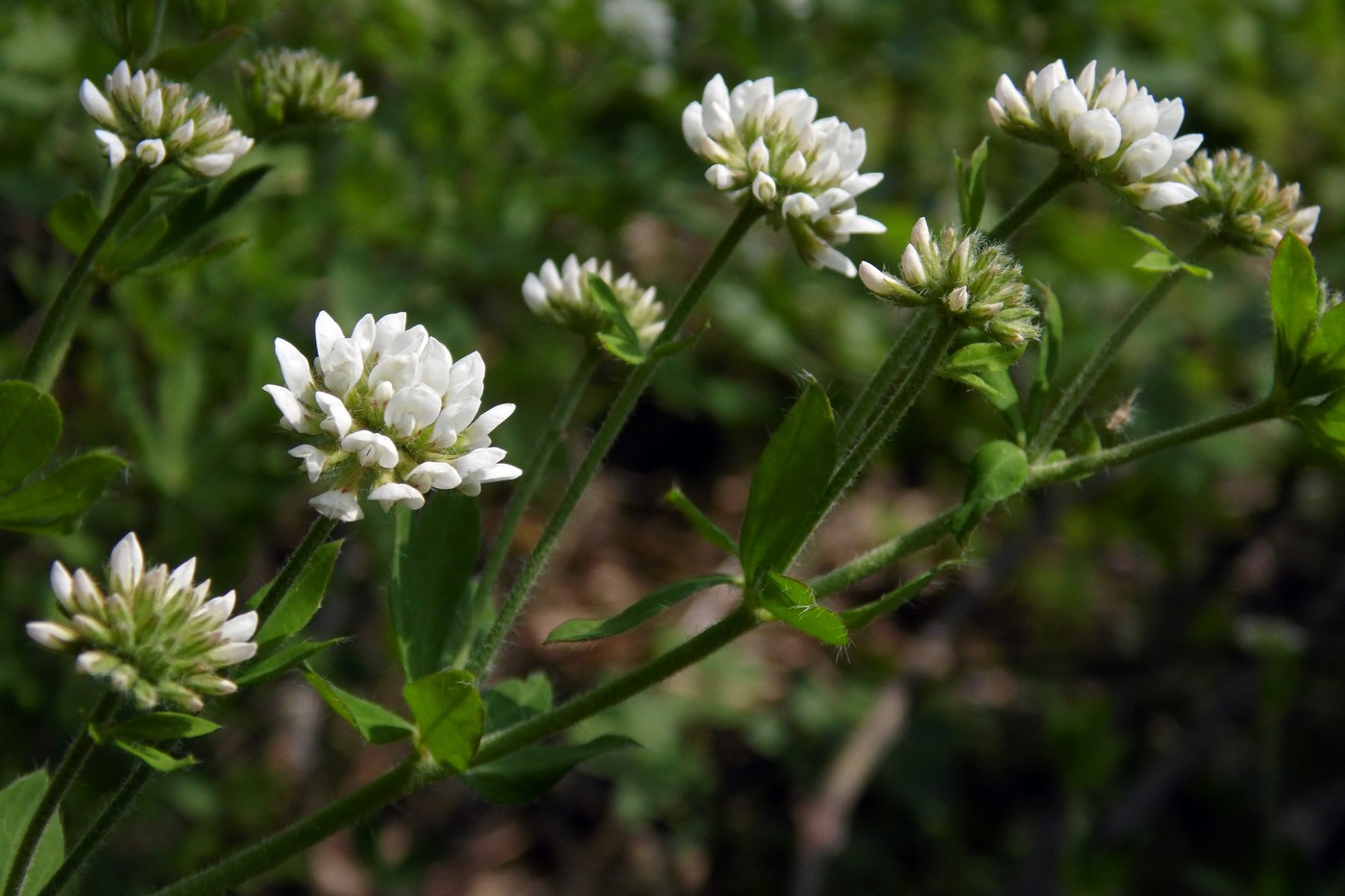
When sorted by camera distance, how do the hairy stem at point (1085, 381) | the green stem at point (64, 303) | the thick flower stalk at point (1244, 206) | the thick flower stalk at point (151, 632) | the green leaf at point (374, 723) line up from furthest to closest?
the thick flower stalk at point (1244, 206), the hairy stem at point (1085, 381), the green stem at point (64, 303), the green leaf at point (374, 723), the thick flower stalk at point (151, 632)

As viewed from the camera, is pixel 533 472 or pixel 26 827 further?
pixel 533 472

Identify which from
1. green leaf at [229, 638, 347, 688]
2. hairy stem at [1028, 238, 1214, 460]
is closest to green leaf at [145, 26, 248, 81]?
green leaf at [229, 638, 347, 688]

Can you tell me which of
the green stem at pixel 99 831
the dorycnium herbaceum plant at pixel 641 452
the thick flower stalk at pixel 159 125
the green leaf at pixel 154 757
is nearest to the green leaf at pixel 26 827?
the dorycnium herbaceum plant at pixel 641 452

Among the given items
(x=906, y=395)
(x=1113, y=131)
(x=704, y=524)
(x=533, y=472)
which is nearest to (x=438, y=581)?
(x=533, y=472)

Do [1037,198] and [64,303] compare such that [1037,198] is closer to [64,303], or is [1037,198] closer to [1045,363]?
[1045,363]

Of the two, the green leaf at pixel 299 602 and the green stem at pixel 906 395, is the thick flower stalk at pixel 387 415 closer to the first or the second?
the green leaf at pixel 299 602

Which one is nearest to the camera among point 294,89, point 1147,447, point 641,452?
point 1147,447
